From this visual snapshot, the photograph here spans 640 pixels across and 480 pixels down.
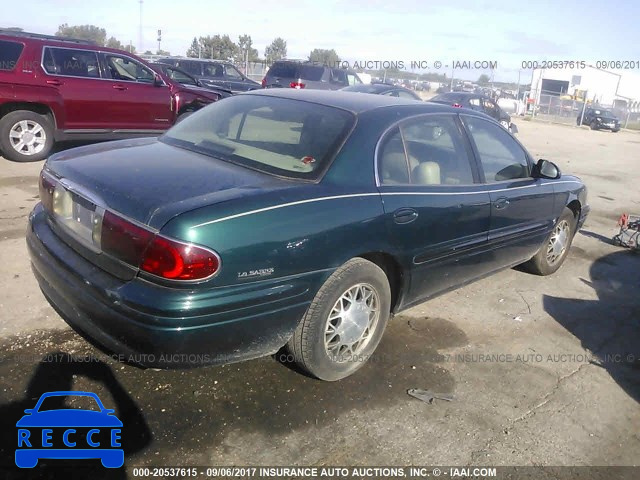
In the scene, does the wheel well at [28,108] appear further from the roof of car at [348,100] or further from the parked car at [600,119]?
the parked car at [600,119]

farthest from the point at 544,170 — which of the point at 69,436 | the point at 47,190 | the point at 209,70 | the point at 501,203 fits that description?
the point at 209,70

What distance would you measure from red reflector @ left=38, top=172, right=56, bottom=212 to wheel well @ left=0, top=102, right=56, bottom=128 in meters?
5.85

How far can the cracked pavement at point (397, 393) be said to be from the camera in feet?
9.12

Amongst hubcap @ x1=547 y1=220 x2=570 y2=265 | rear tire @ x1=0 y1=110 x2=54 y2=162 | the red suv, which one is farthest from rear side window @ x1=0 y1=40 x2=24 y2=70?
hubcap @ x1=547 y1=220 x2=570 y2=265

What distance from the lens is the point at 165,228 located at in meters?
2.49

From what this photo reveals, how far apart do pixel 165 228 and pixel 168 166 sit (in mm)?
723

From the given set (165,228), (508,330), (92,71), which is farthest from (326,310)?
(92,71)

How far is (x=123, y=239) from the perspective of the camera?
2602 mm

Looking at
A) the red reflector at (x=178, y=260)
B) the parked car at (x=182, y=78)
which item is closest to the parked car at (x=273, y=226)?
the red reflector at (x=178, y=260)

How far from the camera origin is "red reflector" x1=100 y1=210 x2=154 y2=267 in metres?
2.54

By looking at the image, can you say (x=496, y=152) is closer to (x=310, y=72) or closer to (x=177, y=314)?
(x=177, y=314)

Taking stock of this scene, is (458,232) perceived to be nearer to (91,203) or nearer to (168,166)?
(168,166)

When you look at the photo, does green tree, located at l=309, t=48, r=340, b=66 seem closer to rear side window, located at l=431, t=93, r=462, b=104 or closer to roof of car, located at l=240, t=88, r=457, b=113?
rear side window, located at l=431, t=93, r=462, b=104

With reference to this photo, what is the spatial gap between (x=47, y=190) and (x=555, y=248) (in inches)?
175
